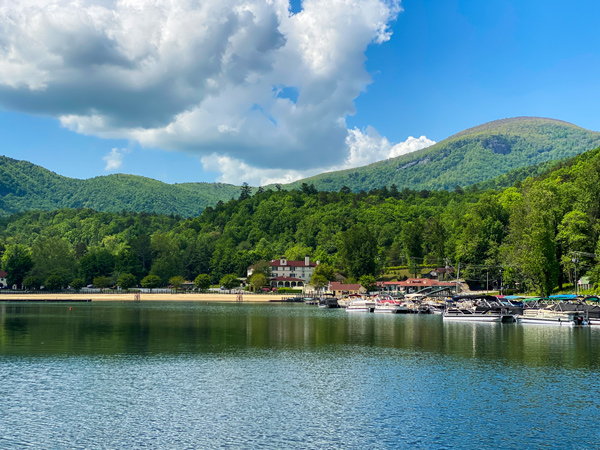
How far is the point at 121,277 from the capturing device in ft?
602

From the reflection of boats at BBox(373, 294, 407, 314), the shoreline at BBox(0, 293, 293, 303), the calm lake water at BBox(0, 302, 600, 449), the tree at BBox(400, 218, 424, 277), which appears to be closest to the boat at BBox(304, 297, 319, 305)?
the shoreline at BBox(0, 293, 293, 303)

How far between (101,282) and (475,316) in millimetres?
135089

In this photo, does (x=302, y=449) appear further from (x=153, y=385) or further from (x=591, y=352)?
(x=591, y=352)

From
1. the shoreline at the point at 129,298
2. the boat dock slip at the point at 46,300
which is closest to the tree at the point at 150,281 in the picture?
the shoreline at the point at 129,298

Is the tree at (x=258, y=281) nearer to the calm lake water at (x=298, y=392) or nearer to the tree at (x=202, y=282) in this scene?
the tree at (x=202, y=282)

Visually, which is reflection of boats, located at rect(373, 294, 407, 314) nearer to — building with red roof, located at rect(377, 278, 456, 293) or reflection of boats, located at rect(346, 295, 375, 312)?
reflection of boats, located at rect(346, 295, 375, 312)

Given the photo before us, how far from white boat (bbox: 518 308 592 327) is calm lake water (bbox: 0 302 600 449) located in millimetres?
16885

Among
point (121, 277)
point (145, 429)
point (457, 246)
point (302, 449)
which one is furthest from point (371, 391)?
point (121, 277)

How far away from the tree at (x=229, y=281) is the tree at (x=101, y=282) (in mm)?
37144

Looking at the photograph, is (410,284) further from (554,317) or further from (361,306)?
(554,317)

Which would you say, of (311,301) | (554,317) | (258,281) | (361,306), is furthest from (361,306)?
(258,281)

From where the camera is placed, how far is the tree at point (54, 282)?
16825 centimetres

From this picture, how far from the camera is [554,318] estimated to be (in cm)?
7394

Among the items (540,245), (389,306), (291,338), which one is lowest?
(389,306)
